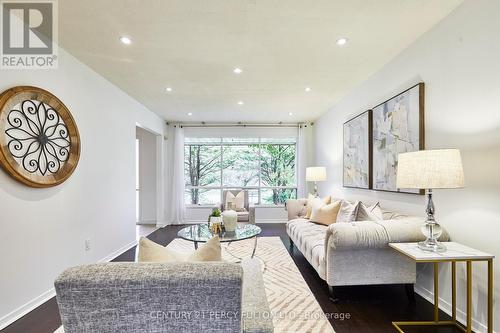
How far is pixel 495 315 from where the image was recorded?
177 cm

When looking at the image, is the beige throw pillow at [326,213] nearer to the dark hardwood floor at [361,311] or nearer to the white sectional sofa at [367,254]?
the dark hardwood floor at [361,311]

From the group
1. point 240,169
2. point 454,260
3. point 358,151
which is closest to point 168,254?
point 454,260

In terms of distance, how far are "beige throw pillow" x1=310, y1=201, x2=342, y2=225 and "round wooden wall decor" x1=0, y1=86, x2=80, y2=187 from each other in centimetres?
308

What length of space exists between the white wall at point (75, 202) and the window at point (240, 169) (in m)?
2.15

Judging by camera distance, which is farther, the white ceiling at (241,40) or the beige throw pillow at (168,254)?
the white ceiling at (241,40)

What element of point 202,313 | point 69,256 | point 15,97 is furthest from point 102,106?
point 202,313

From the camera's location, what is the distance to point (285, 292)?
8.23 feet

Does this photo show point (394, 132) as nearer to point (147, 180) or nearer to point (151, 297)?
point (151, 297)

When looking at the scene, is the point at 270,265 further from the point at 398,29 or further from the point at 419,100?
the point at 398,29

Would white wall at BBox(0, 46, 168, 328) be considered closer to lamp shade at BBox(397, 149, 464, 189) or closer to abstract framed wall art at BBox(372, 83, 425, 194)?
lamp shade at BBox(397, 149, 464, 189)

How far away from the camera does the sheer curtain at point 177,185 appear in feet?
19.6

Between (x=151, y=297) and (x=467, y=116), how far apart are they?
8.06 ft

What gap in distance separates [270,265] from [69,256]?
226 cm

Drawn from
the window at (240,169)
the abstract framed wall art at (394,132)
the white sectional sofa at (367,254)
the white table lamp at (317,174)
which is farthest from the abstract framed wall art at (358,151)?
the window at (240,169)
